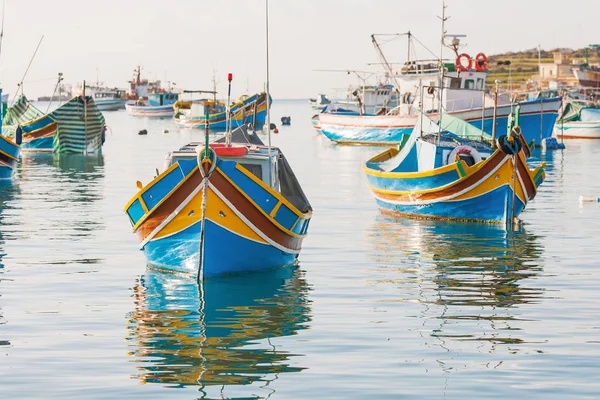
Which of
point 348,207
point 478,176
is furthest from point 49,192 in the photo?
point 478,176

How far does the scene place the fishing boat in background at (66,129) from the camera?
67.6 metres

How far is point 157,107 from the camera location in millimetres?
169875

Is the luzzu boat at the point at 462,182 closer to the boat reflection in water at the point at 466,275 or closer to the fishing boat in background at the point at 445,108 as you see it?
the boat reflection in water at the point at 466,275

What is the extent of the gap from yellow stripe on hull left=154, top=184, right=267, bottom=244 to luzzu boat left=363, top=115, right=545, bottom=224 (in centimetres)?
1081

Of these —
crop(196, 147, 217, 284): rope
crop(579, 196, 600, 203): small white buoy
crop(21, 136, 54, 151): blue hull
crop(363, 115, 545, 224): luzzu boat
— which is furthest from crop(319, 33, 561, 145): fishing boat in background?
crop(196, 147, 217, 284): rope

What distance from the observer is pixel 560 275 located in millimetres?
22844

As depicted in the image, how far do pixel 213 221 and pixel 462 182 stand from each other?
1230 cm

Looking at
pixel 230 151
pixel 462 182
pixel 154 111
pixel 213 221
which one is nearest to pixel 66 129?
pixel 462 182

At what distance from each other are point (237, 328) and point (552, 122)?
60.5 metres

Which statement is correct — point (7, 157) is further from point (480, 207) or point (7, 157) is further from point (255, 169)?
point (255, 169)

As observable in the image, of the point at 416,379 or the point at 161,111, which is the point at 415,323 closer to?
the point at 416,379

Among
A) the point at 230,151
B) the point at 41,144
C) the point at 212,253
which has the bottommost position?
the point at 41,144

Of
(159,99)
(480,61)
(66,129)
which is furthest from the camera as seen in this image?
(159,99)

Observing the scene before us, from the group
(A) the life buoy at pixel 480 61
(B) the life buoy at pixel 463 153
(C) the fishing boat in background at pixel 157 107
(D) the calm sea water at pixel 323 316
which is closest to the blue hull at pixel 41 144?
(A) the life buoy at pixel 480 61
